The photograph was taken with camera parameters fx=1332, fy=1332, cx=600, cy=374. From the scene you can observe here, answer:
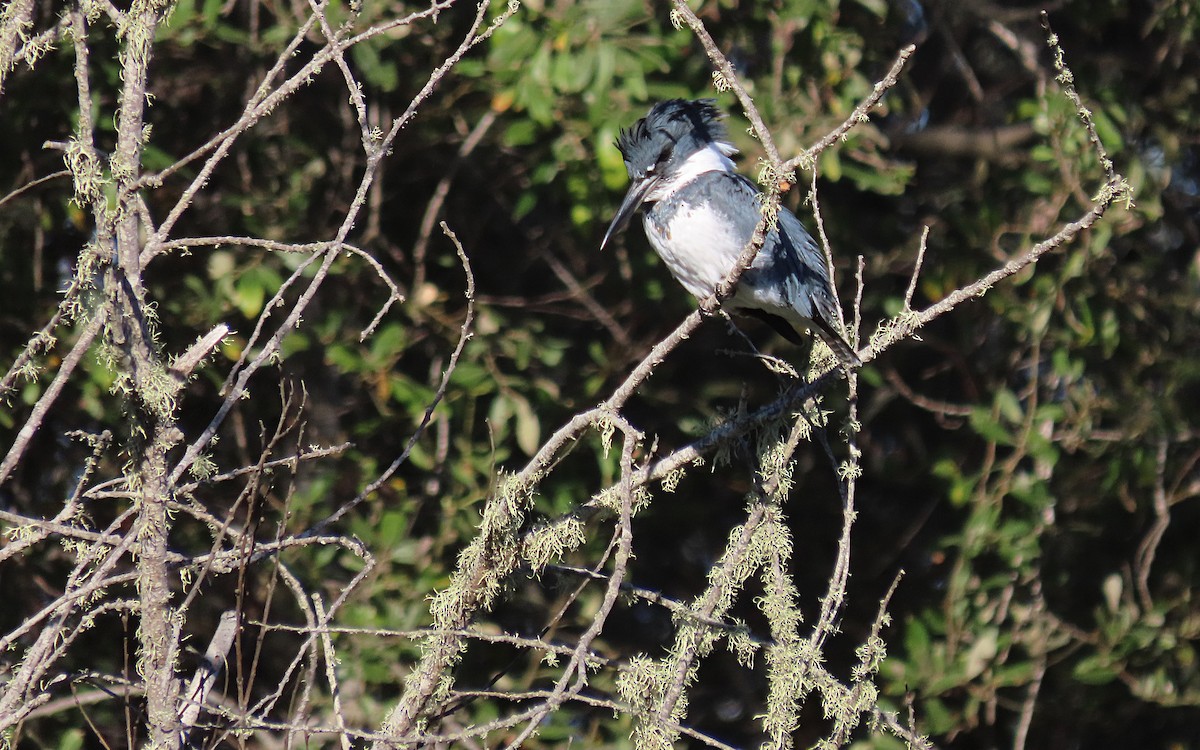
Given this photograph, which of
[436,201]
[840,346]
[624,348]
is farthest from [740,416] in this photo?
[436,201]

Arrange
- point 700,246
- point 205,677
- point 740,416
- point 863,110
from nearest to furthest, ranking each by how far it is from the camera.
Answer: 1. point 863,110
2. point 205,677
3. point 740,416
4. point 700,246

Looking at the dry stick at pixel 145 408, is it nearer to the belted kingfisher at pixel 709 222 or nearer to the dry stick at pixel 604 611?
the dry stick at pixel 604 611

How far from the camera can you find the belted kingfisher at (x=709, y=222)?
246cm

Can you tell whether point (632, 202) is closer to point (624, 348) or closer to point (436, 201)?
point (624, 348)

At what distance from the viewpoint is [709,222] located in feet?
8.21

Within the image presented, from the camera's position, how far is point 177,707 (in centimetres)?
144

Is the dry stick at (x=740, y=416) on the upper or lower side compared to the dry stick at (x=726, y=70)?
lower

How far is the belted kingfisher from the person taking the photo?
8.05ft

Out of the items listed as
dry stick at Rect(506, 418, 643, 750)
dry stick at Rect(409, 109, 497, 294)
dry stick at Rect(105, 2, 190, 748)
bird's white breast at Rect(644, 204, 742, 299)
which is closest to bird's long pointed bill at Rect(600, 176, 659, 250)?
bird's white breast at Rect(644, 204, 742, 299)

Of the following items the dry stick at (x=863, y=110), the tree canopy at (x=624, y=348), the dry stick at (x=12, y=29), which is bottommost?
the tree canopy at (x=624, y=348)

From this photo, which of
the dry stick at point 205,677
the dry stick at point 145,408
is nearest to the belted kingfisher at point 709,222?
the dry stick at point 205,677

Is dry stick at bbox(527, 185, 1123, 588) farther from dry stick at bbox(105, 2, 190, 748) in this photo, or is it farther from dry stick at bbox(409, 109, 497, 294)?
dry stick at bbox(409, 109, 497, 294)

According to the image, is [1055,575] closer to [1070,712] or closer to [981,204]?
[1070,712]

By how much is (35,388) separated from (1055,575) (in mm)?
2387
